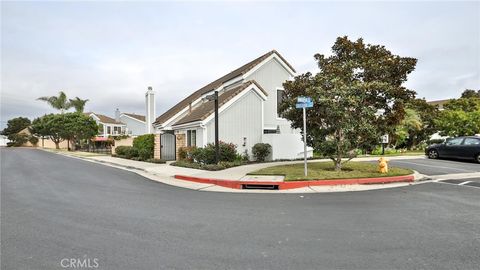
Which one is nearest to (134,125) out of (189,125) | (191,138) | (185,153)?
(191,138)

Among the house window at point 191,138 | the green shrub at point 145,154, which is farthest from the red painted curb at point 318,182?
the green shrub at point 145,154

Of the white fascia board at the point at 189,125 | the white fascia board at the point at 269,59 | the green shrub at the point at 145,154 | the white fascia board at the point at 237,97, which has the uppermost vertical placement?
the white fascia board at the point at 269,59

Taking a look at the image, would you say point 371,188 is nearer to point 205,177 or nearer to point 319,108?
point 319,108

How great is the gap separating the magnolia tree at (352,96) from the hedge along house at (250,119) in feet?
18.1

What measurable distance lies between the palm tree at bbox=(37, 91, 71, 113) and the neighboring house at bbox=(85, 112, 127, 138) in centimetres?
508

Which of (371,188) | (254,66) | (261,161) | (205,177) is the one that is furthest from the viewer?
(254,66)

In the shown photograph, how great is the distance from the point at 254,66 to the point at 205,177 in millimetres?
11556

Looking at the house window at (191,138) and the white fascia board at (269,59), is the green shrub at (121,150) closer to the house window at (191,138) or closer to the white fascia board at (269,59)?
the house window at (191,138)

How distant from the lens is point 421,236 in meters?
4.82

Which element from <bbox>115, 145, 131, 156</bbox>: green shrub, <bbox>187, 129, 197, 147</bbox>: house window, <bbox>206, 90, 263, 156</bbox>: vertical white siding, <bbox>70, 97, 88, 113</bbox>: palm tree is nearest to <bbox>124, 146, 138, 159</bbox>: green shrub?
<bbox>115, 145, 131, 156</bbox>: green shrub

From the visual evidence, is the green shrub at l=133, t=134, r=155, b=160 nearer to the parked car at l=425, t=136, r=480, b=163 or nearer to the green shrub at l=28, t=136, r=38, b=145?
the parked car at l=425, t=136, r=480, b=163

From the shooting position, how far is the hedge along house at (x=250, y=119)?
17461 millimetres

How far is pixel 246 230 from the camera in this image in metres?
5.24

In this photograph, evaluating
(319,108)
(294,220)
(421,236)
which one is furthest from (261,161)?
(421,236)
